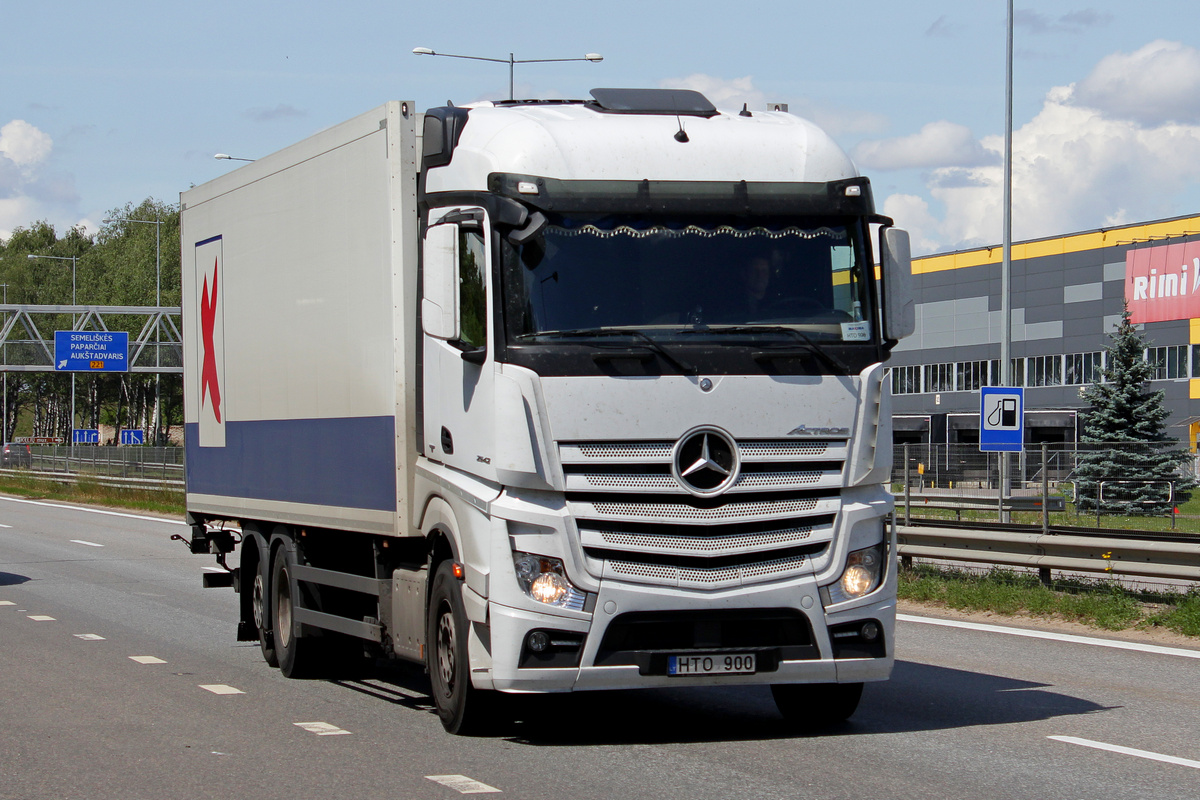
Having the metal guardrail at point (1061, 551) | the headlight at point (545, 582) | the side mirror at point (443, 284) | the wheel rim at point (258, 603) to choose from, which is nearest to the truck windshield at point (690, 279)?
the side mirror at point (443, 284)

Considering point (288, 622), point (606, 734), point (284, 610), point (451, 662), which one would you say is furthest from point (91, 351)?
point (606, 734)

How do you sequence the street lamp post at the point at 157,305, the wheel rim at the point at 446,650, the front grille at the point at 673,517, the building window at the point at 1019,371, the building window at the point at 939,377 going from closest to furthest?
the front grille at the point at 673,517 < the wheel rim at the point at 446,650 < the street lamp post at the point at 157,305 < the building window at the point at 1019,371 < the building window at the point at 939,377

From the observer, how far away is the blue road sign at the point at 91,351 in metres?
60.5

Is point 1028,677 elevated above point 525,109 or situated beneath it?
situated beneath

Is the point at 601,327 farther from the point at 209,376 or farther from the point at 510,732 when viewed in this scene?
the point at 209,376

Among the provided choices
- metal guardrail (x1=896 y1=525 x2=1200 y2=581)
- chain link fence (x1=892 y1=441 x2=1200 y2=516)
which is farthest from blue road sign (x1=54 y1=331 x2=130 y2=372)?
metal guardrail (x1=896 y1=525 x2=1200 y2=581)

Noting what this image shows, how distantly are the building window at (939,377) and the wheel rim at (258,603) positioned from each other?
84498 millimetres

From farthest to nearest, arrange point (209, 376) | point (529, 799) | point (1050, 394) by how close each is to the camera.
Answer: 1. point (1050, 394)
2. point (209, 376)
3. point (529, 799)

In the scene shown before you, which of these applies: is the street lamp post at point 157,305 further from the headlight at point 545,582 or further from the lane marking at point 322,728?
the headlight at point 545,582

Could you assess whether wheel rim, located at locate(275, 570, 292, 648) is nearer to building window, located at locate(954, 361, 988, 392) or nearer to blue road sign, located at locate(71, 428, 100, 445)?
blue road sign, located at locate(71, 428, 100, 445)

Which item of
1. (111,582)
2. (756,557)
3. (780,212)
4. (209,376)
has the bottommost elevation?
(111,582)

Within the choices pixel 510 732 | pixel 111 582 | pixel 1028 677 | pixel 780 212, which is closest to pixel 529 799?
pixel 510 732

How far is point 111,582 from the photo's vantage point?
64.2 feet

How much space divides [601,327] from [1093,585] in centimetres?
924
